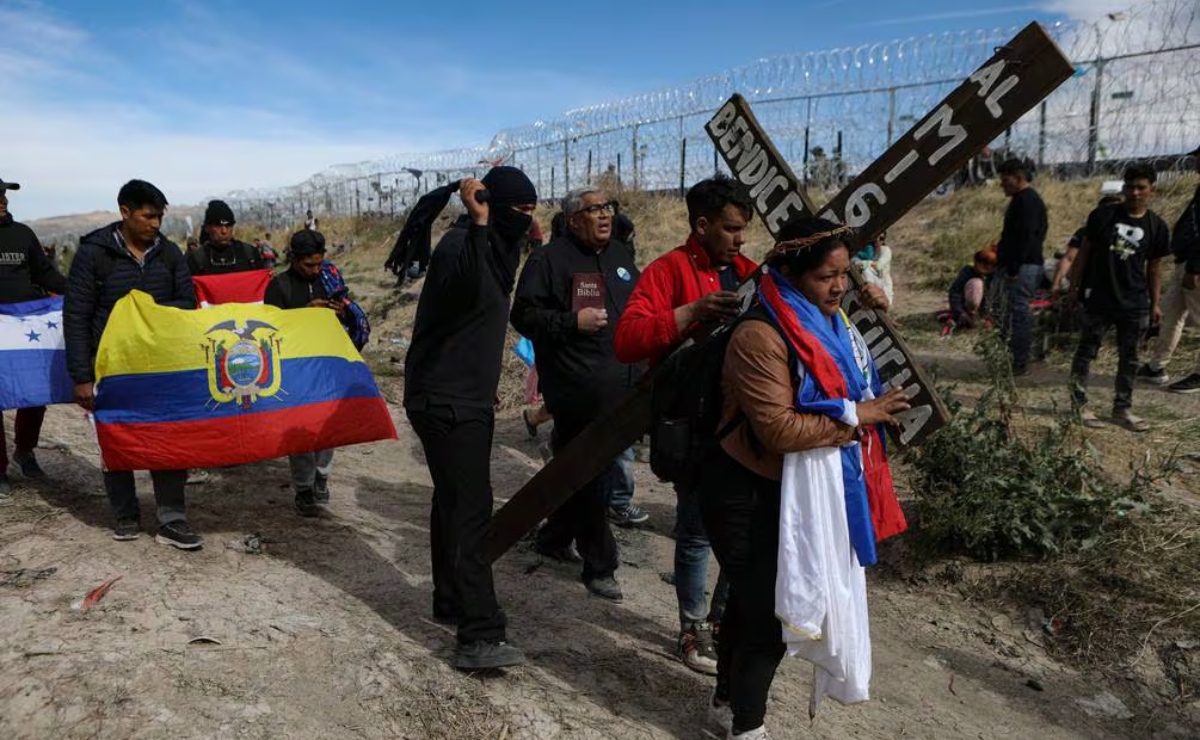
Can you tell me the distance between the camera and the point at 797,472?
7.79ft

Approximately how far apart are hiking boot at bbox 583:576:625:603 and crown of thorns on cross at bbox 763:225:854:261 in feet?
7.14

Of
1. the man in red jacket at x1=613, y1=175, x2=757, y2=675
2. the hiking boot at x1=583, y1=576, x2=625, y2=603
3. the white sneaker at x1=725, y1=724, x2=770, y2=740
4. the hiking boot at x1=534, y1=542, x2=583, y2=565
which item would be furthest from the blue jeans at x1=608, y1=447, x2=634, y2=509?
the white sneaker at x1=725, y1=724, x2=770, y2=740

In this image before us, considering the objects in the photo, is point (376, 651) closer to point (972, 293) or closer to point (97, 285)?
point (97, 285)

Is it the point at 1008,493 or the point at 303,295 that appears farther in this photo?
the point at 303,295

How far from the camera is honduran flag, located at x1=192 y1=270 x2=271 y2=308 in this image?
18.9ft

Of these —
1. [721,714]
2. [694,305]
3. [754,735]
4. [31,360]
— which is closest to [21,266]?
[31,360]

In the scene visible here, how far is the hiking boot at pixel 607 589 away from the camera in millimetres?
4031

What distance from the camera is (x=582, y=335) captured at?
393 centimetres

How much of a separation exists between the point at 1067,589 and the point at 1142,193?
347 cm

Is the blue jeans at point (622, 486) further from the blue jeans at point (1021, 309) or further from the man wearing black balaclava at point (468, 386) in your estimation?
the blue jeans at point (1021, 309)

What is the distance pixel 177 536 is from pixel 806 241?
3.36m

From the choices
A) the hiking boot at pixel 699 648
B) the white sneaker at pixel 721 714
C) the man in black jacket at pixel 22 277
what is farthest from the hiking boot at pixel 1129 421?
the man in black jacket at pixel 22 277

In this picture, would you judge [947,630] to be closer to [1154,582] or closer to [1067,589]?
[1067,589]

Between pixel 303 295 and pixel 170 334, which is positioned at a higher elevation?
pixel 303 295
